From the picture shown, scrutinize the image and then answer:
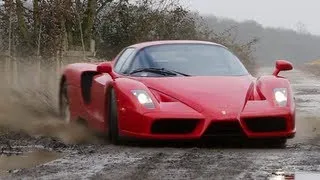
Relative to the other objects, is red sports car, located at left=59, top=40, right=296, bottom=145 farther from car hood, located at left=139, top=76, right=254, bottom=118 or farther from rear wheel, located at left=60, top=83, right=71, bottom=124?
rear wheel, located at left=60, top=83, right=71, bottom=124

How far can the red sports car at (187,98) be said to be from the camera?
739 centimetres

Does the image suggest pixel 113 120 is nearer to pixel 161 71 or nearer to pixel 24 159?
pixel 161 71

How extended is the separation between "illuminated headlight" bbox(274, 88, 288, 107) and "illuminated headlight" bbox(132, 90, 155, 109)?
4.27ft

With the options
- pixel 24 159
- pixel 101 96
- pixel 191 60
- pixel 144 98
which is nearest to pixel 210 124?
pixel 144 98

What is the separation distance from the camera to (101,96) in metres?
8.59

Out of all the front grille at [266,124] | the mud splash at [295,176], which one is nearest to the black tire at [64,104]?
the front grille at [266,124]

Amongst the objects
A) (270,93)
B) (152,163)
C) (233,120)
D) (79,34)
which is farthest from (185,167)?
(79,34)

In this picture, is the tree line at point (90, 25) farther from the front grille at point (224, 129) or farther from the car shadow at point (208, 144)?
the front grille at point (224, 129)

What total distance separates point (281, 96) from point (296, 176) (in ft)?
8.02

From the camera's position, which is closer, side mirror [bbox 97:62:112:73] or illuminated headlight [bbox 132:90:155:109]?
illuminated headlight [bbox 132:90:155:109]

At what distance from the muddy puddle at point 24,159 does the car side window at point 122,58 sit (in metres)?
1.87

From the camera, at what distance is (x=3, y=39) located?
1878cm

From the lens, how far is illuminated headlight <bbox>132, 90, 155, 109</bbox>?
24.6 feet

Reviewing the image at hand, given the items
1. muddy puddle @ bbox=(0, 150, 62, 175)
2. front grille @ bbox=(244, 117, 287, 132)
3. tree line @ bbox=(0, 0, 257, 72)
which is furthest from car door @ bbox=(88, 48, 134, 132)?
tree line @ bbox=(0, 0, 257, 72)
